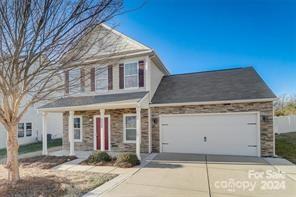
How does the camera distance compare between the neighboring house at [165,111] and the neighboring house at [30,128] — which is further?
the neighboring house at [30,128]

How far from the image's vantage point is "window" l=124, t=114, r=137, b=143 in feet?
43.3

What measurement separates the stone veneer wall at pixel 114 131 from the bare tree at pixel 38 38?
6662 millimetres

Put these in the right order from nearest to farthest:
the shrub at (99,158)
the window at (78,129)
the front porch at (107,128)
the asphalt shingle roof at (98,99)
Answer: the shrub at (99,158) < the asphalt shingle roof at (98,99) < the front porch at (107,128) < the window at (78,129)

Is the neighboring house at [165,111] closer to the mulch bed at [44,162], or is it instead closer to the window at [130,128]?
the window at [130,128]

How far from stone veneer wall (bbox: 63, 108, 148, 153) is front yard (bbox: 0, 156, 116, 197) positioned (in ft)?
14.2

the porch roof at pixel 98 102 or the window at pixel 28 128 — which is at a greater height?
the porch roof at pixel 98 102

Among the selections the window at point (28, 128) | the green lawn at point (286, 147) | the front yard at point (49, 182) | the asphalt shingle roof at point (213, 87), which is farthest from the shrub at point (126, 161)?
the window at point (28, 128)

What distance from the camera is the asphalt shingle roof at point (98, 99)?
468 inches

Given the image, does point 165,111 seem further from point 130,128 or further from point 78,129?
point 78,129

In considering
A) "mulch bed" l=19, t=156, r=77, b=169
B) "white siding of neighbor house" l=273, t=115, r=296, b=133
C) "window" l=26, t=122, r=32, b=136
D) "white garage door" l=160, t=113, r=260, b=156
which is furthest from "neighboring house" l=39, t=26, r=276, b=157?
"white siding of neighbor house" l=273, t=115, r=296, b=133

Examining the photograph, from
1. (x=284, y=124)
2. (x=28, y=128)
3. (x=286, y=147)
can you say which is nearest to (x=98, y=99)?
(x=28, y=128)

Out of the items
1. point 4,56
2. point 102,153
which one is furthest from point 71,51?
point 102,153

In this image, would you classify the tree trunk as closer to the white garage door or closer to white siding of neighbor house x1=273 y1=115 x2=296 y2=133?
the white garage door

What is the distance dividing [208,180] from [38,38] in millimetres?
6748
